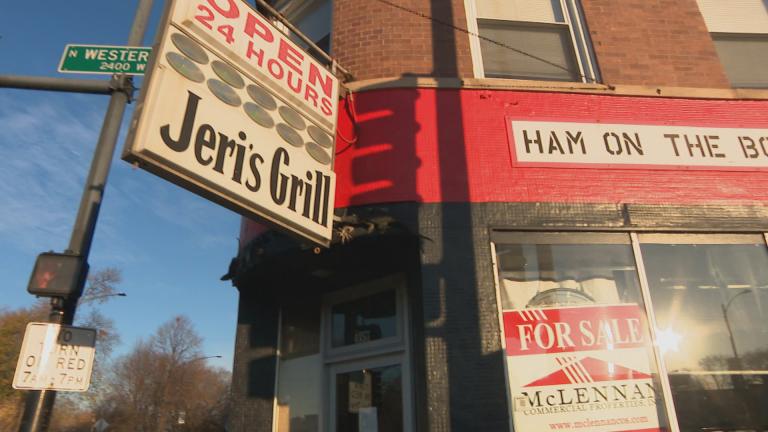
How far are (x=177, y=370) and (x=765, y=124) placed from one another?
5999 centimetres

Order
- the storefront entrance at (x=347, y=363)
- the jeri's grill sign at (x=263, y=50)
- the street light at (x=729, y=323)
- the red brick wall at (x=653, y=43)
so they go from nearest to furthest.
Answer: the jeri's grill sign at (x=263, y=50) < the street light at (x=729, y=323) < the storefront entrance at (x=347, y=363) < the red brick wall at (x=653, y=43)

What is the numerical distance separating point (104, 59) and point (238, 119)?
216cm

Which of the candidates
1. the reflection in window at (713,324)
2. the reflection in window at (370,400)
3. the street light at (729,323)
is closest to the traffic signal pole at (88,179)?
the reflection in window at (370,400)

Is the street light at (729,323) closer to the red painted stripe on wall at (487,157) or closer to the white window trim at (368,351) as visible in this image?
the red painted stripe on wall at (487,157)

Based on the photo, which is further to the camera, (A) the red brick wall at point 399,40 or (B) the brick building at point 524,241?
(A) the red brick wall at point 399,40

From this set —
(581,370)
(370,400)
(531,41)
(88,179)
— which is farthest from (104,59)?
(581,370)

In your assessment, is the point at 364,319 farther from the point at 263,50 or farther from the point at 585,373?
the point at 263,50

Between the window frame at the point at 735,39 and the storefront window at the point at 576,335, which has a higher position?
the window frame at the point at 735,39

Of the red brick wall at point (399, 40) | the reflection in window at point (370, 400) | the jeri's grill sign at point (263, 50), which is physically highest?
the red brick wall at point (399, 40)

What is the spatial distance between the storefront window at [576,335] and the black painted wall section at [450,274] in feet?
0.55

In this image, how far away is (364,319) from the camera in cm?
553

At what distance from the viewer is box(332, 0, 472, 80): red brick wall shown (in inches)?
A: 227

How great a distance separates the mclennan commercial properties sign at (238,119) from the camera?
3303mm

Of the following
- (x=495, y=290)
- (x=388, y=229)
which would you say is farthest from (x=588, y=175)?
(x=388, y=229)
